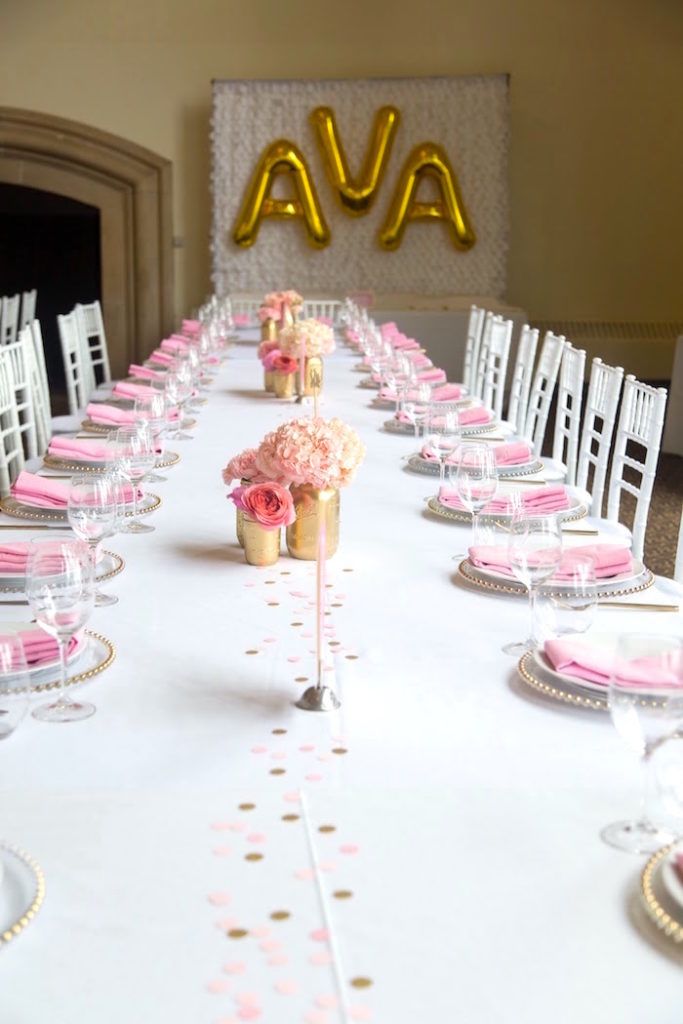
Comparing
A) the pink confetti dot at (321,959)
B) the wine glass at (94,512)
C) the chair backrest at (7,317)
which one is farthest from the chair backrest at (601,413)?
the chair backrest at (7,317)

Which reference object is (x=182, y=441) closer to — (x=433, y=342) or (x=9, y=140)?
(x=433, y=342)

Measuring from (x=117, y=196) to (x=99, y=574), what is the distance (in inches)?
353

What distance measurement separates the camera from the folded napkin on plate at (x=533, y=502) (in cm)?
272

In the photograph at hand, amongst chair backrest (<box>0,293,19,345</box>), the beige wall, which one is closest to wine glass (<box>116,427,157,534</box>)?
chair backrest (<box>0,293,19,345</box>)

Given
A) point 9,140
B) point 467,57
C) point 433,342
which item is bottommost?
point 433,342

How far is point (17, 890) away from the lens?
1.21m

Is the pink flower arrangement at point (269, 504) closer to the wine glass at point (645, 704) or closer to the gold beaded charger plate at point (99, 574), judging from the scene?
the gold beaded charger plate at point (99, 574)

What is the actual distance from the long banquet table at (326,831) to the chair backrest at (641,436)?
4.50 feet

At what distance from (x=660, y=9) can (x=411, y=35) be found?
2.14 metres

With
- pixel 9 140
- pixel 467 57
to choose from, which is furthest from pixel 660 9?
pixel 9 140

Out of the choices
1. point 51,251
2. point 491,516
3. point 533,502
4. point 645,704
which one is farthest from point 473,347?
point 51,251

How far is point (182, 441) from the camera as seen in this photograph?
148 inches

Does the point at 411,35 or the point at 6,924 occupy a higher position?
the point at 411,35

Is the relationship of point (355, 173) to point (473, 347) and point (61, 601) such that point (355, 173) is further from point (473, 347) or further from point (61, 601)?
point (61, 601)
